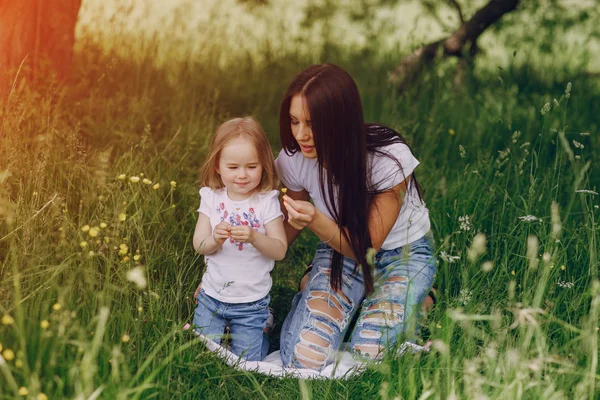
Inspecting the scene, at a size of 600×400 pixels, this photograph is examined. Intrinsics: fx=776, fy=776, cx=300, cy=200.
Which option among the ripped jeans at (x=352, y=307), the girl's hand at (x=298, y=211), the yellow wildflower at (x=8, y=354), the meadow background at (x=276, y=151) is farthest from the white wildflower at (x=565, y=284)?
the yellow wildflower at (x=8, y=354)

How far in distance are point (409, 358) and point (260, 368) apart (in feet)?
1.82

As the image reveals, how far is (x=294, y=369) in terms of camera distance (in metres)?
2.84

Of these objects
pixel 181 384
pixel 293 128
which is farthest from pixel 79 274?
pixel 293 128

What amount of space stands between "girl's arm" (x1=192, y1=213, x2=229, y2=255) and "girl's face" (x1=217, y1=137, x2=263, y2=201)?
0.58ft

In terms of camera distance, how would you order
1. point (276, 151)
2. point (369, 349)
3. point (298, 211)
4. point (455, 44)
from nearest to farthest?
point (298, 211) → point (369, 349) → point (276, 151) → point (455, 44)

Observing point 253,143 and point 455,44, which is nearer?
point 253,143

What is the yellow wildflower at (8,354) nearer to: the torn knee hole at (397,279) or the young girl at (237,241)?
the young girl at (237,241)

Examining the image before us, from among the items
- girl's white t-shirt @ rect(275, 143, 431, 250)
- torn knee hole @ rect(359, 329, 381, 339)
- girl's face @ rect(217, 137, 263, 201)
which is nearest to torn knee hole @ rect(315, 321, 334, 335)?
torn knee hole @ rect(359, 329, 381, 339)

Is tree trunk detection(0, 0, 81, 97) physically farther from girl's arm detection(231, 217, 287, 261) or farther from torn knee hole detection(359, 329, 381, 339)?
torn knee hole detection(359, 329, 381, 339)

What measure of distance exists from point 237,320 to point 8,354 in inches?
42.2

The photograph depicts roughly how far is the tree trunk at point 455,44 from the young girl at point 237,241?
212 centimetres

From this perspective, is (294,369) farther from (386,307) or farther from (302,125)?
(302,125)

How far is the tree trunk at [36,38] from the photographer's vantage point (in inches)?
143

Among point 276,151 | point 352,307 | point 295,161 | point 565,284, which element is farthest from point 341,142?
point 276,151
